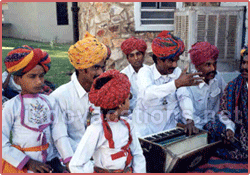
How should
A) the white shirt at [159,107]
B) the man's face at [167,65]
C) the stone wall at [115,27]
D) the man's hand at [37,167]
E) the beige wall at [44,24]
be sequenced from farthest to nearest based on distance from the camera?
the beige wall at [44,24] → the stone wall at [115,27] → the white shirt at [159,107] → the man's face at [167,65] → the man's hand at [37,167]

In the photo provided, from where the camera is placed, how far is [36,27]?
17.7 metres

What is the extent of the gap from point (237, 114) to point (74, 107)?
1937 mm

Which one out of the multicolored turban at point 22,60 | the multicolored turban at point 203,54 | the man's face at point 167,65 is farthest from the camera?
the multicolored turban at point 203,54

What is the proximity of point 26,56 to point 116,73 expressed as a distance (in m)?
0.88

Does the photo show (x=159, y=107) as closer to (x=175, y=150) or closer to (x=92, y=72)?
(x=175, y=150)

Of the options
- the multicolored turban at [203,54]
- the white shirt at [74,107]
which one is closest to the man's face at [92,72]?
the white shirt at [74,107]

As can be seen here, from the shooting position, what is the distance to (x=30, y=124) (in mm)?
2496

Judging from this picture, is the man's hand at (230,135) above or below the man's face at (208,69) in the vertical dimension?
below

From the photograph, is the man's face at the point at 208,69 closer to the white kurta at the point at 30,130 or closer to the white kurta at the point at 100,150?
the white kurta at the point at 100,150

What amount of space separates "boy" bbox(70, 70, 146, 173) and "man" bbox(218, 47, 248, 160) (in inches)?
59.2

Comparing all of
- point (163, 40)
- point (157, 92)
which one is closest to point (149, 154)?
point (157, 92)

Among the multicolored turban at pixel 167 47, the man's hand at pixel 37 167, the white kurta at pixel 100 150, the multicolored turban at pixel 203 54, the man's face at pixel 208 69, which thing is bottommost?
the man's hand at pixel 37 167

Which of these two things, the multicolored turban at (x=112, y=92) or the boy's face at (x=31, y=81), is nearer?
the multicolored turban at (x=112, y=92)

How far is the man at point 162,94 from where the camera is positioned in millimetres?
3182
